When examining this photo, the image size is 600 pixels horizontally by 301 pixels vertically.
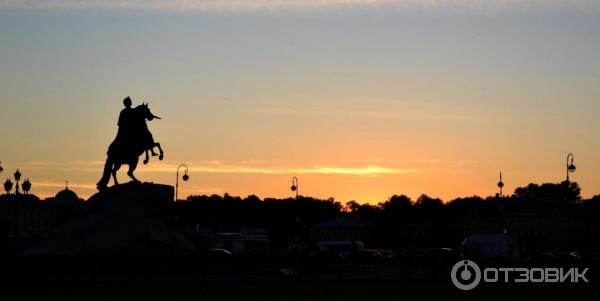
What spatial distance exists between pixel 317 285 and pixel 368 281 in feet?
10.9

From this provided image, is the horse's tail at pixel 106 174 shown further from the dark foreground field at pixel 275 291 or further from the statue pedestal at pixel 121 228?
the dark foreground field at pixel 275 291

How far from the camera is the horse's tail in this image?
160ft

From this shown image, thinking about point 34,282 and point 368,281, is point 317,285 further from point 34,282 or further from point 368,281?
point 34,282

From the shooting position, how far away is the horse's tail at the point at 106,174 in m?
48.7

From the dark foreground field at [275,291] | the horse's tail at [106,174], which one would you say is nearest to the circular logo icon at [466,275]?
the dark foreground field at [275,291]

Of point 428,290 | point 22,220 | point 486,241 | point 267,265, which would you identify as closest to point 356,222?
point 22,220

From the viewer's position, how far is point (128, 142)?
1913 inches

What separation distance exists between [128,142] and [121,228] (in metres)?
3.35

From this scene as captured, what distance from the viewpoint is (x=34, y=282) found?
4116 cm

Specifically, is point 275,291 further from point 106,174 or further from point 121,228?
point 106,174

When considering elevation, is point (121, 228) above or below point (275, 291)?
above

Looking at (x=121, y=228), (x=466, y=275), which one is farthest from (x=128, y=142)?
(x=466, y=275)

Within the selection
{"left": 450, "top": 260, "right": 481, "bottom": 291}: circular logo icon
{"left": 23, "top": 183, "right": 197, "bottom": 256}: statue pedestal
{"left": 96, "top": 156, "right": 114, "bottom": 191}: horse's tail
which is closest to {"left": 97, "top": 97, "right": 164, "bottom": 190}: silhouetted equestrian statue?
{"left": 96, "top": 156, "right": 114, "bottom": 191}: horse's tail

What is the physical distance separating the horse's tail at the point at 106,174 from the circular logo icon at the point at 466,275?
13408 mm
